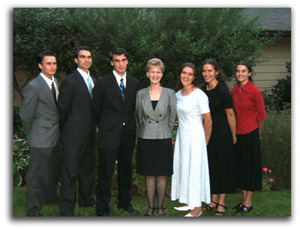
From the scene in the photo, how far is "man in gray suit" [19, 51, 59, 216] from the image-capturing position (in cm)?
452

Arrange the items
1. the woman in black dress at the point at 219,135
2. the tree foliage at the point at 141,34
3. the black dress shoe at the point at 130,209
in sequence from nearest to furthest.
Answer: the woman in black dress at the point at 219,135, the black dress shoe at the point at 130,209, the tree foliage at the point at 141,34

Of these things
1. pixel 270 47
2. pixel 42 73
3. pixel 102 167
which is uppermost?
pixel 270 47

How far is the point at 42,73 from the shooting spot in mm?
4715

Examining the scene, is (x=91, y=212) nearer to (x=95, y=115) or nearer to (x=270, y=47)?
(x=95, y=115)

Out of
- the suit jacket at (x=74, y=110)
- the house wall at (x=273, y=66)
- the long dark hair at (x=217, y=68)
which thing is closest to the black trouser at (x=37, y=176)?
the suit jacket at (x=74, y=110)

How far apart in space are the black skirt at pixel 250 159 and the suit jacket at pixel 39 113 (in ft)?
8.80

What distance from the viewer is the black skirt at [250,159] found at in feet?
15.9

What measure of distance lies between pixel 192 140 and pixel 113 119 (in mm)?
1116

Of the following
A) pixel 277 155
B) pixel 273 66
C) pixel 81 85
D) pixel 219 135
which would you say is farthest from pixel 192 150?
pixel 273 66

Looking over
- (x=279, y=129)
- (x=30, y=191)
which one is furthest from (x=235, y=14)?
(x=30, y=191)

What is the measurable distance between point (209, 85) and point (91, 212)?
2.56 meters

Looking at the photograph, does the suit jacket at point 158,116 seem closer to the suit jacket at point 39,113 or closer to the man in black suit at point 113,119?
the man in black suit at point 113,119

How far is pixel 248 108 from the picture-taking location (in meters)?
4.80

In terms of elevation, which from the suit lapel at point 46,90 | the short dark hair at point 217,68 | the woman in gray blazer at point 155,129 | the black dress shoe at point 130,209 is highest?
the short dark hair at point 217,68
